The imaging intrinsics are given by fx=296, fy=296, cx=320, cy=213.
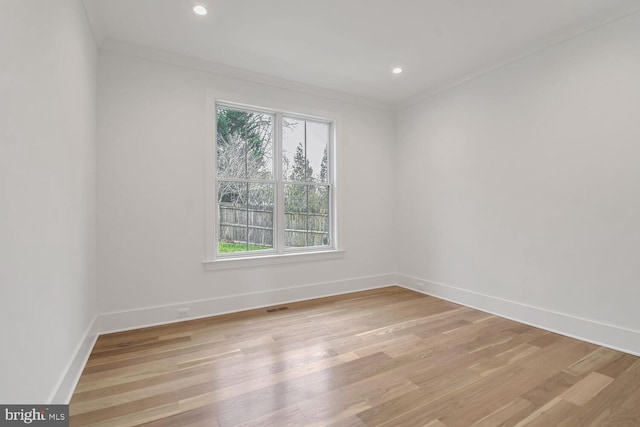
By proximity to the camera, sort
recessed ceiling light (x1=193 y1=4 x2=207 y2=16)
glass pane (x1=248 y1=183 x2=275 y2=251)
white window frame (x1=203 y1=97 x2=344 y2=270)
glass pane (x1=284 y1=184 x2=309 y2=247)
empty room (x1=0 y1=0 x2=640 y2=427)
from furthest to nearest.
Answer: glass pane (x1=284 y1=184 x2=309 y2=247), glass pane (x1=248 y1=183 x2=275 y2=251), white window frame (x1=203 y1=97 x2=344 y2=270), recessed ceiling light (x1=193 y1=4 x2=207 y2=16), empty room (x1=0 y1=0 x2=640 y2=427)

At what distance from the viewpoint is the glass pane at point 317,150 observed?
413 cm

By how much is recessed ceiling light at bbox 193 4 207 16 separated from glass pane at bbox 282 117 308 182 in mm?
1575

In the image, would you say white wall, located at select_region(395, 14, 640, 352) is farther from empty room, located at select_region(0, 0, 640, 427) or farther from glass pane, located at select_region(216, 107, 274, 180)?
glass pane, located at select_region(216, 107, 274, 180)

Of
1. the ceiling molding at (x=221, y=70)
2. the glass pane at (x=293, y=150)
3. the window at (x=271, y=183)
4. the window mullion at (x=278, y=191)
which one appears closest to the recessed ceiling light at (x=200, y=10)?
the ceiling molding at (x=221, y=70)

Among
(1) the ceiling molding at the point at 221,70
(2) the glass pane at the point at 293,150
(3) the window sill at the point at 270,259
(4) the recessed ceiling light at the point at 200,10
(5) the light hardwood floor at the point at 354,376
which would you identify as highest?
(4) the recessed ceiling light at the point at 200,10

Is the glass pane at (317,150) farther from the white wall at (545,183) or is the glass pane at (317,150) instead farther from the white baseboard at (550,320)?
the white baseboard at (550,320)

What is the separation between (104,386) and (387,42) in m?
3.66

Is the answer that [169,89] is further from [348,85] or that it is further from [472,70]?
[472,70]

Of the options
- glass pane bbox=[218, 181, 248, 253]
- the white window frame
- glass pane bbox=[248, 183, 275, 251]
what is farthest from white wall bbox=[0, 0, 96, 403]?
glass pane bbox=[248, 183, 275, 251]

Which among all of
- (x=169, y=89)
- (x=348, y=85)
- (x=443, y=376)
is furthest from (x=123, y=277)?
(x=348, y=85)

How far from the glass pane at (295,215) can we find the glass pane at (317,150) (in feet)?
0.90

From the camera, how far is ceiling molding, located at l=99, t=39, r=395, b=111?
2.89 metres

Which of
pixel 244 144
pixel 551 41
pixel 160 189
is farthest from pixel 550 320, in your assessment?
pixel 160 189

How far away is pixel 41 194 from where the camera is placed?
1.48 meters
